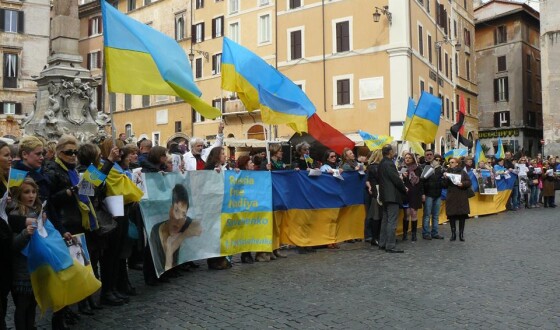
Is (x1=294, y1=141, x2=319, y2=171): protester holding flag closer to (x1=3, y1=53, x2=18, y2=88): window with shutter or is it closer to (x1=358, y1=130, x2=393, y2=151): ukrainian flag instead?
(x1=358, y1=130, x2=393, y2=151): ukrainian flag

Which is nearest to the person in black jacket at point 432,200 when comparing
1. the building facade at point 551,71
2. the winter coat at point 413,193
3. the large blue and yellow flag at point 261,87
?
the winter coat at point 413,193

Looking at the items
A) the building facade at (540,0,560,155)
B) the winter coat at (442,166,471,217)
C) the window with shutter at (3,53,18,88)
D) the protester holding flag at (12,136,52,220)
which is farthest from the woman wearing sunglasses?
the window with shutter at (3,53,18,88)

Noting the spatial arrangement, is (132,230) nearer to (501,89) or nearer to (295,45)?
(295,45)

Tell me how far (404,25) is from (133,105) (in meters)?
25.7

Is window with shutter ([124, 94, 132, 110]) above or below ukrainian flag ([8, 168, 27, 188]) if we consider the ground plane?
above

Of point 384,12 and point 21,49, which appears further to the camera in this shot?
point 21,49

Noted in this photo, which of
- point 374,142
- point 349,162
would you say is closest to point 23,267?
point 349,162

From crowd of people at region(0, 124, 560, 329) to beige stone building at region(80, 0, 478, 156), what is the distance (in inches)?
709

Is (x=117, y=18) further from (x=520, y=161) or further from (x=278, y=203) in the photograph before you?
(x=520, y=161)

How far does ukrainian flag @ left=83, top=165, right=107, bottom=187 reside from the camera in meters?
5.46

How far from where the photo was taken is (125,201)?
6141 mm

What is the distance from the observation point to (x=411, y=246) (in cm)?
1030

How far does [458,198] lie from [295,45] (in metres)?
24.7

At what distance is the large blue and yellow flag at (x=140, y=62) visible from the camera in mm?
6742
